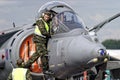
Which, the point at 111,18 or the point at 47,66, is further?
the point at 111,18

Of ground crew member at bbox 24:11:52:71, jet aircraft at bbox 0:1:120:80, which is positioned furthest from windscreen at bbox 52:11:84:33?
ground crew member at bbox 24:11:52:71

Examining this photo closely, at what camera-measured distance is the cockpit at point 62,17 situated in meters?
13.8

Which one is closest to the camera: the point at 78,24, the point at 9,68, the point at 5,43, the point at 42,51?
the point at 42,51

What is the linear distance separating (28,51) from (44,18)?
150 cm

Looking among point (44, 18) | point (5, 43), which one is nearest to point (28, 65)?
point (44, 18)

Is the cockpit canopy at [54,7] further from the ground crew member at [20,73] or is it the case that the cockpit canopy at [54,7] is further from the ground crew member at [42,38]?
the ground crew member at [20,73]

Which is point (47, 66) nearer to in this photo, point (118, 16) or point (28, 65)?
point (28, 65)

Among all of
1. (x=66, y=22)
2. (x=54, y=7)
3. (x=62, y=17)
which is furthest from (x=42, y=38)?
(x=54, y=7)

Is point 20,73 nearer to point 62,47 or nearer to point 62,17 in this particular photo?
point 62,47

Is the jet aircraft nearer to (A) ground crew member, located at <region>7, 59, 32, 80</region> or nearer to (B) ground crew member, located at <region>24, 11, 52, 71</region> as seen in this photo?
(B) ground crew member, located at <region>24, 11, 52, 71</region>

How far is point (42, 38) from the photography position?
1341cm

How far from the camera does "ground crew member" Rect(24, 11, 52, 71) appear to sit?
13180 millimetres

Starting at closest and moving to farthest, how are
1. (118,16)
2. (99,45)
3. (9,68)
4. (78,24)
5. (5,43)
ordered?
1. (99,45)
2. (78,24)
3. (9,68)
4. (5,43)
5. (118,16)

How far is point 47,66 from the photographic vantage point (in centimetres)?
1331
